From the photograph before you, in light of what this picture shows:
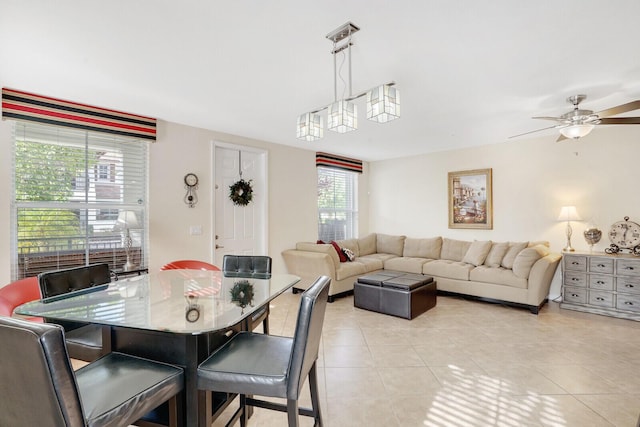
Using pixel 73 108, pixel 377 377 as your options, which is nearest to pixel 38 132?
pixel 73 108

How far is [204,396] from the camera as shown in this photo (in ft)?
4.74

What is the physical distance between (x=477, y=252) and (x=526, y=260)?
0.81m

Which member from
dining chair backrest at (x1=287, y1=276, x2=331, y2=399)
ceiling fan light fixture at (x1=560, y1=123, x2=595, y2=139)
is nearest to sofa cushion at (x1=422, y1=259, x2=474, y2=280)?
ceiling fan light fixture at (x1=560, y1=123, x2=595, y2=139)

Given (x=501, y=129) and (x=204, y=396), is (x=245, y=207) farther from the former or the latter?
(x=501, y=129)

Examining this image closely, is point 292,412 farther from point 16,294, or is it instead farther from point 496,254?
point 496,254

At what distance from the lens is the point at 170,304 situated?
1689 millimetres

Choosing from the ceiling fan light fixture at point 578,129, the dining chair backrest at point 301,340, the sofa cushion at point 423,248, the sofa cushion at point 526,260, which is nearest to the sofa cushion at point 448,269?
the sofa cushion at point 423,248

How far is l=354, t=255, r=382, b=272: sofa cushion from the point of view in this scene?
Answer: 522cm

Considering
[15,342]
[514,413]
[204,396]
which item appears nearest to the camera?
[15,342]

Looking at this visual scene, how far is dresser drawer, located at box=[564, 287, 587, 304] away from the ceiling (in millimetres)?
2328

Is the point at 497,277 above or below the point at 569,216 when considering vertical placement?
below

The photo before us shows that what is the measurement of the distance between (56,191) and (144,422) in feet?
8.92

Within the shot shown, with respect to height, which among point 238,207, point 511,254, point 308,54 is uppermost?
point 308,54

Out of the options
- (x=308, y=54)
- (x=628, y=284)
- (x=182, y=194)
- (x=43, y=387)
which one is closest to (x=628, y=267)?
(x=628, y=284)
